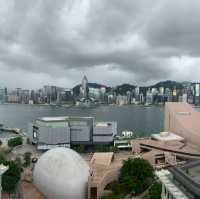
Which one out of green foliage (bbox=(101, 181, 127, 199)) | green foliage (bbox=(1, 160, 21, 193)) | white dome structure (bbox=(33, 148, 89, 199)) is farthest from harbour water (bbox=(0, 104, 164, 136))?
green foliage (bbox=(1, 160, 21, 193))

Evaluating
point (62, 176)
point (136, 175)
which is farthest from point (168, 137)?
point (62, 176)

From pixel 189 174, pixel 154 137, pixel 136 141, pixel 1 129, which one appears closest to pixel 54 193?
pixel 189 174

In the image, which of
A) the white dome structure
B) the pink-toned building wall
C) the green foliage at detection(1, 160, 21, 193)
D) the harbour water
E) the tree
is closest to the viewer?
the white dome structure

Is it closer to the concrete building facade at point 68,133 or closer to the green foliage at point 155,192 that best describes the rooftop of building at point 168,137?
the concrete building facade at point 68,133

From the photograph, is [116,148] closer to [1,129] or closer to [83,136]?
[83,136]

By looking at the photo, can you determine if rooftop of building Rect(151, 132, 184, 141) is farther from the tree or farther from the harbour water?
the harbour water

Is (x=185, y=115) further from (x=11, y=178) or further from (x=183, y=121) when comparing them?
(x=11, y=178)
